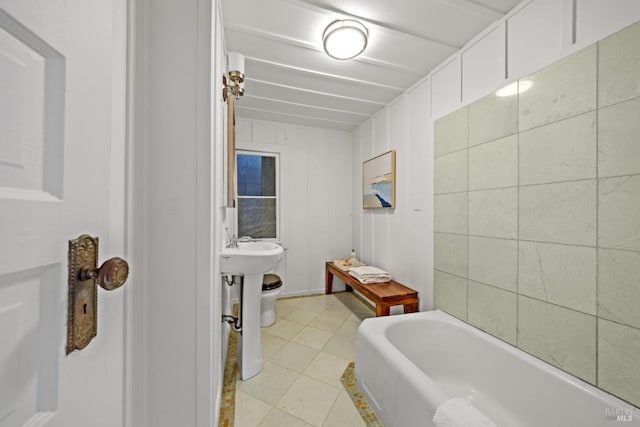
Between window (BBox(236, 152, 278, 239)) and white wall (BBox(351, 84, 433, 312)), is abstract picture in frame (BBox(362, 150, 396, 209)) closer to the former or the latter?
white wall (BBox(351, 84, 433, 312))

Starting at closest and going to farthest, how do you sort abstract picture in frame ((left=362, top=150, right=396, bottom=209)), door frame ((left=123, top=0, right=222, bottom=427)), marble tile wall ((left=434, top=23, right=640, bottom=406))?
door frame ((left=123, top=0, right=222, bottom=427))
marble tile wall ((left=434, top=23, right=640, bottom=406))
abstract picture in frame ((left=362, top=150, right=396, bottom=209))

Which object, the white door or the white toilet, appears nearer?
the white door

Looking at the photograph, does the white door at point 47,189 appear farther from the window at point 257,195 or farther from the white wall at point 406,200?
the window at point 257,195

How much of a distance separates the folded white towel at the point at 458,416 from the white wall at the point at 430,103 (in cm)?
115

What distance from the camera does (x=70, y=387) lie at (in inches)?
15.2

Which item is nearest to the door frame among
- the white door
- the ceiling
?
the white door

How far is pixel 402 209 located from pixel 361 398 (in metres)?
1.62

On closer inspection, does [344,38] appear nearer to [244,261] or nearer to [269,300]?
[244,261]

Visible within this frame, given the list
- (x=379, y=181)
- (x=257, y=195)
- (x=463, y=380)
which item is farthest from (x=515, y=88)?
(x=257, y=195)

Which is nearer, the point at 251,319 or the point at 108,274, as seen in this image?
the point at 108,274

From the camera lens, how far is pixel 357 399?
1.53 meters

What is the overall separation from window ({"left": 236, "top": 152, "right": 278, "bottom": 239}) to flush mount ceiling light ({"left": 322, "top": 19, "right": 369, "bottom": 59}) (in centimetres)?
175

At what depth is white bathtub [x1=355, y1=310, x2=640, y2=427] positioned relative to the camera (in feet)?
3.48

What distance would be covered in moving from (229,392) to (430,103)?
2670 mm
